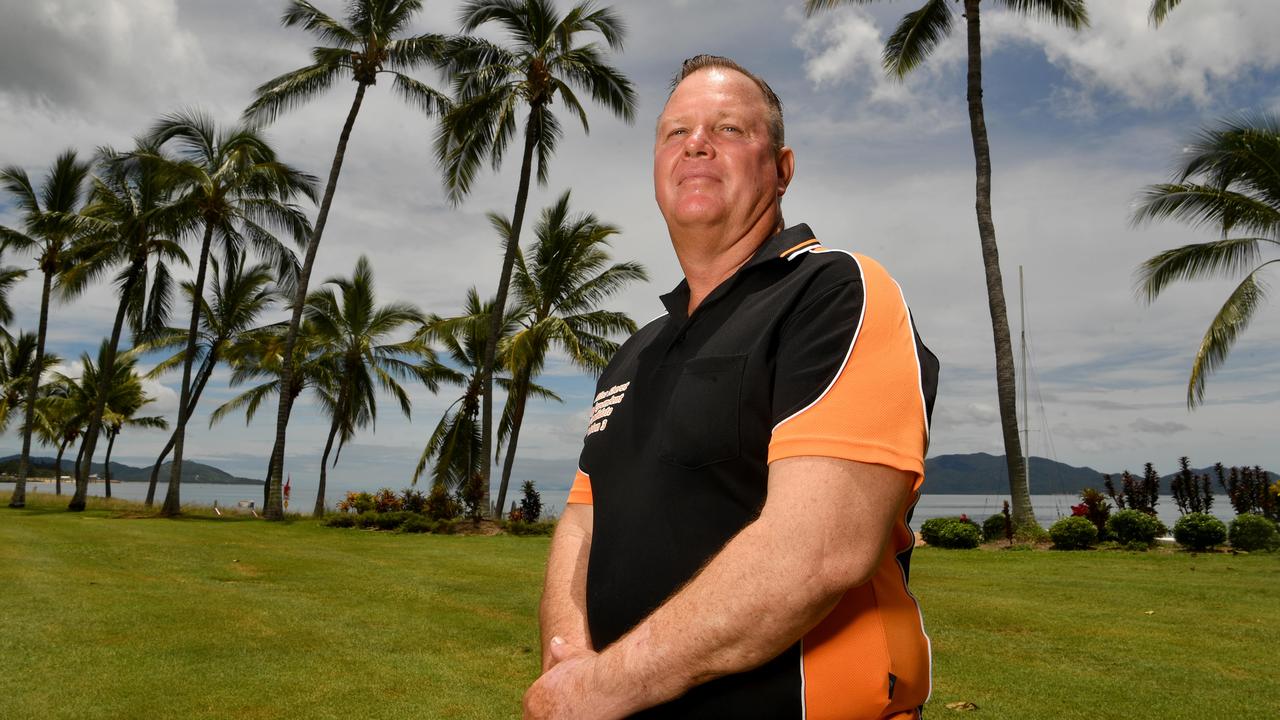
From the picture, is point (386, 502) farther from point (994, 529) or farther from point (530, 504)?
point (994, 529)

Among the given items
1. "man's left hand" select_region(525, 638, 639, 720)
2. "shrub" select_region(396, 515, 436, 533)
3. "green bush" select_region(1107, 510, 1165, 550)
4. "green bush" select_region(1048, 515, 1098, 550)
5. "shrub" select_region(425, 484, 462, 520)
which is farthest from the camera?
"shrub" select_region(425, 484, 462, 520)

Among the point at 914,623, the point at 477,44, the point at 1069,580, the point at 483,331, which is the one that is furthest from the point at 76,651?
the point at 483,331

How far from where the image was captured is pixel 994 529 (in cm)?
1750

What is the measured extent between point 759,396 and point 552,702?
63cm

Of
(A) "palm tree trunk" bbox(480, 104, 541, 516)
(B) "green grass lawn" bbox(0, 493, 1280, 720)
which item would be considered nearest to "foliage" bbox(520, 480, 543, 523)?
(A) "palm tree trunk" bbox(480, 104, 541, 516)

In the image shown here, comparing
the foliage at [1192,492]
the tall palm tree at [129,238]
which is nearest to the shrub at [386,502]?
the tall palm tree at [129,238]

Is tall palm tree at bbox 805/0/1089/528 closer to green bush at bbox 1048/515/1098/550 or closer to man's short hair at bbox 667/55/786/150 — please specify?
green bush at bbox 1048/515/1098/550

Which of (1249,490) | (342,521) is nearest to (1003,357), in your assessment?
(1249,490)

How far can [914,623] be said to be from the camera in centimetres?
149

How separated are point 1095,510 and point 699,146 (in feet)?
55.8

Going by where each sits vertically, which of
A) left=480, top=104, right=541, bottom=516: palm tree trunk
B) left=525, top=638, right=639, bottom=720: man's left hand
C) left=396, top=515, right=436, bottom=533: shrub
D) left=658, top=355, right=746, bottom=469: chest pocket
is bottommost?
left=396, top=515, right=436, bottom=533: shrub

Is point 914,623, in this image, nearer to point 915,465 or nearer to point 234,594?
point 915,465

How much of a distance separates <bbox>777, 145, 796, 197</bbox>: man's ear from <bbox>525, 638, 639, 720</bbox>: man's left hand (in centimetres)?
102

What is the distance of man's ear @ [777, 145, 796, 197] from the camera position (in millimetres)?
1894
